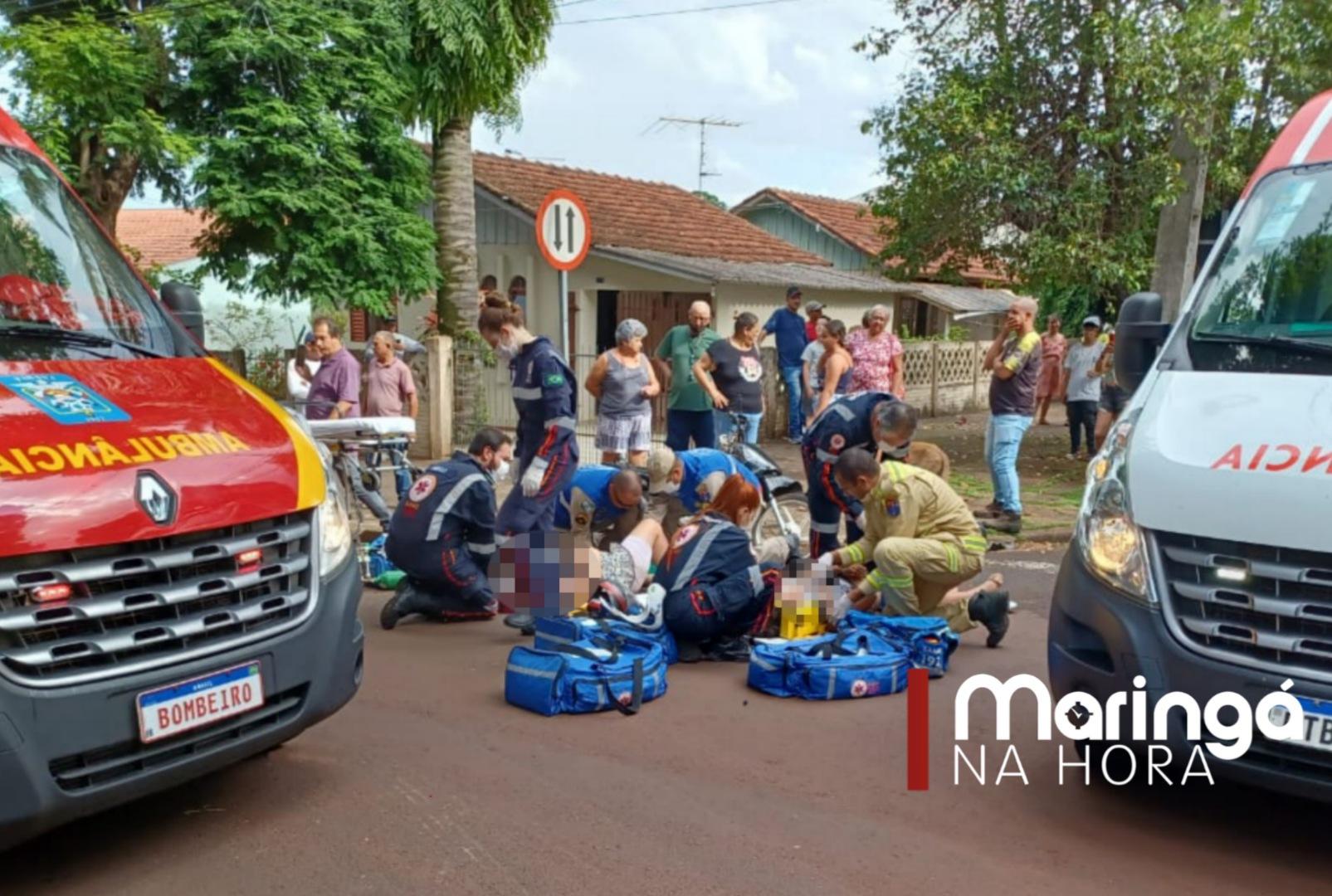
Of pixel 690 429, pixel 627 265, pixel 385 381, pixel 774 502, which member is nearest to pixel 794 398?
pixel 627 265

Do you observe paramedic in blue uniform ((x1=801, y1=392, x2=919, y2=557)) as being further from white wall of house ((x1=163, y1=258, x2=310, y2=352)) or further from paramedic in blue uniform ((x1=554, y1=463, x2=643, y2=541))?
white wall of house ((x1=163, y1=258, x2=310, y2=352))

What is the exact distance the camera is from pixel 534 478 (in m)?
6.99

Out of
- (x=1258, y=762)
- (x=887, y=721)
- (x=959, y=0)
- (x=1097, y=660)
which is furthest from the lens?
(x=959, y=0)

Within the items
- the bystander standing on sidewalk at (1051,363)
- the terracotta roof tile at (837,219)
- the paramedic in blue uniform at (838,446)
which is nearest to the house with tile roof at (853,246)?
the terracotta roof tile at (837,219)

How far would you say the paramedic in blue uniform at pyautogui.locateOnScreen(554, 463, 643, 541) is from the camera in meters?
6.52

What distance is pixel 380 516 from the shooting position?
29.4 feet

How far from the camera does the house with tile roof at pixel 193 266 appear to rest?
1970 centimetres

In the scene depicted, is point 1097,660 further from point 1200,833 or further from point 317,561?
point 317,561

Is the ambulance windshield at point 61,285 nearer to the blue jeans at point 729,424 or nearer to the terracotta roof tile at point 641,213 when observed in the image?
the blue jeans at point 729,424

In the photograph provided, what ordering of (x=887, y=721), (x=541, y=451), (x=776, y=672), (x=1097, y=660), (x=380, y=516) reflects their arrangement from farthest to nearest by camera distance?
(x=380, y=516)
(x=541, y=451)
(x=776, y=672)
(x=887, y=721)
(x=1097, y=660)

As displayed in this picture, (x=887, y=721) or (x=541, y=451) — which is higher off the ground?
(x=541, y=451)

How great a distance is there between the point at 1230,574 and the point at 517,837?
2.46 metres

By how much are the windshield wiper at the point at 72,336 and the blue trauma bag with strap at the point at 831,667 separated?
300cm

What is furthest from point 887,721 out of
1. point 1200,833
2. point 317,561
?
point 317,561
